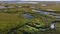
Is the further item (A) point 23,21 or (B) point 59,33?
(A) point 23,21

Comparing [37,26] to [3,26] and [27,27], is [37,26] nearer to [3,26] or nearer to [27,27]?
[27,27]

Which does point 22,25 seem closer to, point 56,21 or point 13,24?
point 13,24

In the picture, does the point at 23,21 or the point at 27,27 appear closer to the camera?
the point at 27,27

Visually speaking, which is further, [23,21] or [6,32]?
[23,21]

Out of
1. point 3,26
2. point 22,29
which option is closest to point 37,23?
point 22,29

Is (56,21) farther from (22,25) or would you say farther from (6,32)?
(6,32)

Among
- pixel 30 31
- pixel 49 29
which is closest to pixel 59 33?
pixel 49 29

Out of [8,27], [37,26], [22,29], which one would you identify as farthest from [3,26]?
[37,26]
